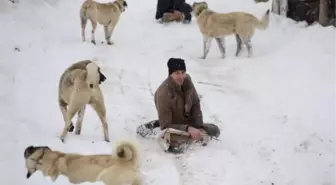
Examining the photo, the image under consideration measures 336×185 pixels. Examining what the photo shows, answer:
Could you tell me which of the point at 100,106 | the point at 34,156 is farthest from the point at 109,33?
the point at 34,156

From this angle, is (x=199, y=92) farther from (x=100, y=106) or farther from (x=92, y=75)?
(x=92, y=75)

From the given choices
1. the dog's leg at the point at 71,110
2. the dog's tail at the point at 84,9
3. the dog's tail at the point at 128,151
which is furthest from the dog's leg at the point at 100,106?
the dog's tail at the point at 84,9

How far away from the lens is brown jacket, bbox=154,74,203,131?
307 inches

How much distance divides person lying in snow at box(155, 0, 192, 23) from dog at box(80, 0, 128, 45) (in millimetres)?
3215

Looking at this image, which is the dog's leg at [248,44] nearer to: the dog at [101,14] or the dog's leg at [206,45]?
the dog's leg at [206,45]

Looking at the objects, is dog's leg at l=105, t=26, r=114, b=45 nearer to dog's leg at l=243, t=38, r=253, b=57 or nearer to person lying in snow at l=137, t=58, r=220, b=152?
dog's leg at l=243, t=38, r=253, b=57

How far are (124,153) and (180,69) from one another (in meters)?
2.51

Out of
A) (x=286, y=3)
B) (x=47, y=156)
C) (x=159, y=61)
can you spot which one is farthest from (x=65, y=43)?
(x=47, y=156)

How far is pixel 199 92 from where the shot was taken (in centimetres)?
1041

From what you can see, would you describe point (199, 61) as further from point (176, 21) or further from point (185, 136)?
point (185, 136)

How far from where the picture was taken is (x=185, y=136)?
769cm

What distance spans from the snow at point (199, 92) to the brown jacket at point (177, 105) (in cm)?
36

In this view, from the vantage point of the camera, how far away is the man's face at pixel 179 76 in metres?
7.71

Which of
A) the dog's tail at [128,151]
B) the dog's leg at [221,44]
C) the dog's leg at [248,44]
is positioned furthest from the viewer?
the dog's leg at [221,44]
